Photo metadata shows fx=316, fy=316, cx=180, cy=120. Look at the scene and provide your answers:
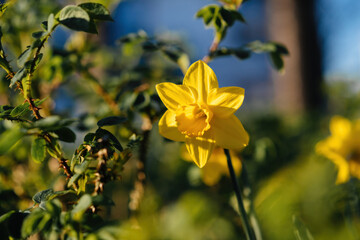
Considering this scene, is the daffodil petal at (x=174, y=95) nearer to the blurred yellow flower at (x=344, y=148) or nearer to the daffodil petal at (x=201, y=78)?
the daffodil petal at (x=201, y=78)

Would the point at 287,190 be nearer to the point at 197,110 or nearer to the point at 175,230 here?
the point at 175,230

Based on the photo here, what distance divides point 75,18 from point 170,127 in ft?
1.19

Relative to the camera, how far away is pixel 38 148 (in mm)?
610

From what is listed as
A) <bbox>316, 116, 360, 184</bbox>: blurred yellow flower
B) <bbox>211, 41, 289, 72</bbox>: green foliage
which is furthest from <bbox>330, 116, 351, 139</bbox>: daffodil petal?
<bbox>211, 41, 289, 72</bbox>: green foliage

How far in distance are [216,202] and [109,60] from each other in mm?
1126

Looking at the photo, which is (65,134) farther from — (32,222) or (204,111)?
(204,111)

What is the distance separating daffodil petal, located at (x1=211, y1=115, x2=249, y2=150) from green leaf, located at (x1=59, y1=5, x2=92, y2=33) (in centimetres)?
41

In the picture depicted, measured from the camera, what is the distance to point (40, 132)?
0.57 meters

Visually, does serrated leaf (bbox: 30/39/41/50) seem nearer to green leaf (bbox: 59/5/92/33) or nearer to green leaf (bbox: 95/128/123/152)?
green leaf (bbox: 59/5/92/33)

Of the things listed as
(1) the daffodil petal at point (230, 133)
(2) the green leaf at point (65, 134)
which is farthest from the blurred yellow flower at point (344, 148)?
(2) the green leaf at point (65, 134)

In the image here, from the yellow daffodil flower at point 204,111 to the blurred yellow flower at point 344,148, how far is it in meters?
0.71

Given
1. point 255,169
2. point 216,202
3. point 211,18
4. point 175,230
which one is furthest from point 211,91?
A: point 216,202

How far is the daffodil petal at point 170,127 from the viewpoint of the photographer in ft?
2.69

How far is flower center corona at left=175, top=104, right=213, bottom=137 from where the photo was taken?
0.81 metres
